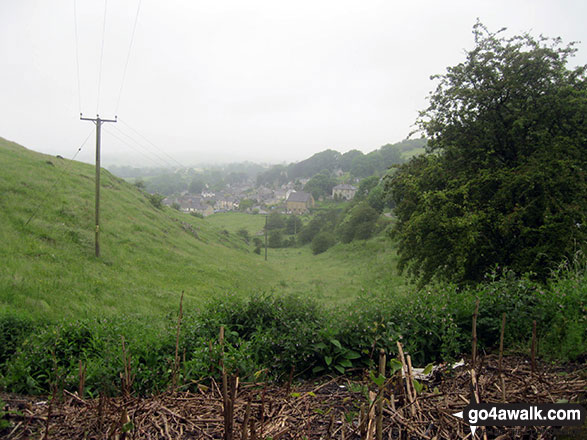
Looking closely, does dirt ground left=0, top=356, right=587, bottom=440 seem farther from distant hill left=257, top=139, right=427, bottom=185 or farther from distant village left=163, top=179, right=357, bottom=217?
distant hill left=257, top=139, right=427, bottom=185

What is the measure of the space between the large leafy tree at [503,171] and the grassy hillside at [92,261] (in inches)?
195

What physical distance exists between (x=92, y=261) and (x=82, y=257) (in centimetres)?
48

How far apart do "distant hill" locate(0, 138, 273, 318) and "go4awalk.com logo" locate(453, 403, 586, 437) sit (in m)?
9.80

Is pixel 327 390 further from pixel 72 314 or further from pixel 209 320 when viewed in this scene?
pixel 72 314

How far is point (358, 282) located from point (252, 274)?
917cm

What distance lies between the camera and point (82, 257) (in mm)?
16531

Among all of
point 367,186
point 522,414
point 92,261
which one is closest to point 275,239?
point 367,186

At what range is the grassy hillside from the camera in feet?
39.1

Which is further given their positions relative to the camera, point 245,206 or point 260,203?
point 260,203

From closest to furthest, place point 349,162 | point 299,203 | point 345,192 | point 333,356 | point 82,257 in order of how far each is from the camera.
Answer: point 333,356 → point 82,257 → point 299,203 → point 345,192 → point 349,162

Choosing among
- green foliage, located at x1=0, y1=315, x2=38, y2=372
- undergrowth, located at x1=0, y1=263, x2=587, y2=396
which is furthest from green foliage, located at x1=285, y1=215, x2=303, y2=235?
undergrowth, located at x1=0, y1=263, x2=587, y2=396

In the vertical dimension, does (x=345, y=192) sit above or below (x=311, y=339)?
above

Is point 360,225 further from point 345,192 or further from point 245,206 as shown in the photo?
point 245,206

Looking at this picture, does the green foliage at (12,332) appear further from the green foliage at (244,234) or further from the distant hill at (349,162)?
the distant hill at (349,162)
